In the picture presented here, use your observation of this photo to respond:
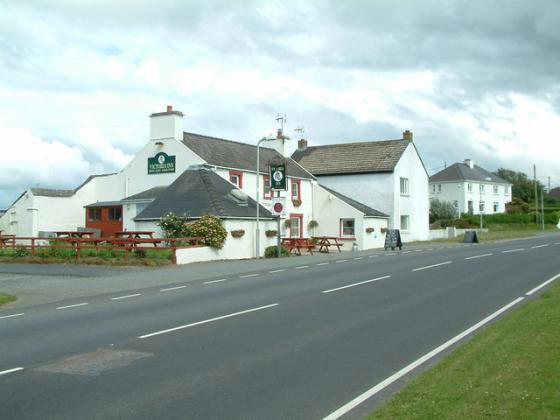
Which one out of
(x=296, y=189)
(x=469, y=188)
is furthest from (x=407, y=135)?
(x=469, y=188)

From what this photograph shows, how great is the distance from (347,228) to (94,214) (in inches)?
675

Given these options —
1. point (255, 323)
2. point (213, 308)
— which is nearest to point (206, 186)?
point (213, 308)

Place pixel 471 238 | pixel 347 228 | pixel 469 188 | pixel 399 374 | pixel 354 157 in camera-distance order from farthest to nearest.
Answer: pixel 469 188, pixel 354 157, pixel 471 238, pixel 347 228, pixel 399 374

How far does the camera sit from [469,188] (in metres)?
96.6

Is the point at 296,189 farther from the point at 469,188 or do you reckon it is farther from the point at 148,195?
the point at 469,188

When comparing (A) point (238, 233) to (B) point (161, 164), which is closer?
(A) point (238, 233)

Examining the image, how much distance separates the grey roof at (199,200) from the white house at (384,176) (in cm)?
1533

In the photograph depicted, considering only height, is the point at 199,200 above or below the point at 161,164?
below

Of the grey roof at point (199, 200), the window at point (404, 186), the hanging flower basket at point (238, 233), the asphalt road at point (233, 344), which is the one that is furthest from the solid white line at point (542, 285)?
the window at point (404, 186)

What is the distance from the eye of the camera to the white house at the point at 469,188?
314 ft

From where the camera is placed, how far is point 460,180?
95500mm

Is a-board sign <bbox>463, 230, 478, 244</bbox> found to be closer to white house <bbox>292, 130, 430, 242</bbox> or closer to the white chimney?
white house <bbox>292, 130, 430, 242</bbox>

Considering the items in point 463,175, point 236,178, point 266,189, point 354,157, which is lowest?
point 266,189

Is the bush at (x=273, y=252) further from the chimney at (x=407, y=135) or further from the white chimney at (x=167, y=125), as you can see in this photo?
the chimney at (x=407, y=135)
